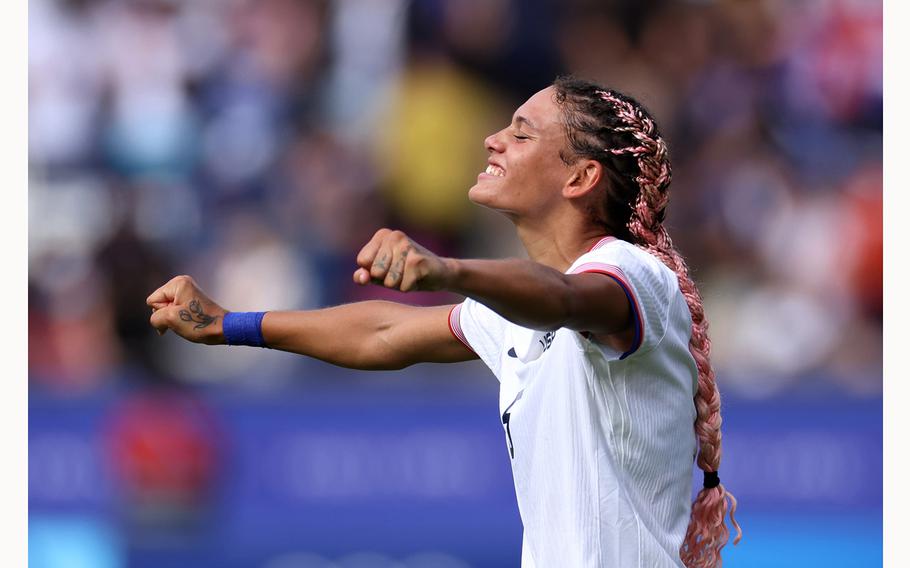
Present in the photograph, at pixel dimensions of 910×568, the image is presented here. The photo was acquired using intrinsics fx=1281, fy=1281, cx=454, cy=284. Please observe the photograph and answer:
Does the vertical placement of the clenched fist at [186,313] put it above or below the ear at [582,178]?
below

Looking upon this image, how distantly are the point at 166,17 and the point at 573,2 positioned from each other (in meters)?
2.78

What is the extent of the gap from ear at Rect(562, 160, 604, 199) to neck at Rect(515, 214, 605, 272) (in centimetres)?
8

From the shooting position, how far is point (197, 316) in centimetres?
366

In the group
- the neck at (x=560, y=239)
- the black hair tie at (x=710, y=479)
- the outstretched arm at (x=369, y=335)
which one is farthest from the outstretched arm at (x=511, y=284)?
the outstretched arm at (x=369, y=335)

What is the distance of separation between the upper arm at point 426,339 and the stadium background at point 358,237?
3.38m

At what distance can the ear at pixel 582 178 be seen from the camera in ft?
11.2

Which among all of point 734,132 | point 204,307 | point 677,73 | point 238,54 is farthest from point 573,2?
point 204,307

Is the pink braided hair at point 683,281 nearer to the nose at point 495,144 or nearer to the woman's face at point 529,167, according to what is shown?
the woman's face at point 529,167

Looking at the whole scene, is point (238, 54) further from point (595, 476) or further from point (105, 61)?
point (595, 476)

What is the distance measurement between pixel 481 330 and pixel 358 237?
4609mm

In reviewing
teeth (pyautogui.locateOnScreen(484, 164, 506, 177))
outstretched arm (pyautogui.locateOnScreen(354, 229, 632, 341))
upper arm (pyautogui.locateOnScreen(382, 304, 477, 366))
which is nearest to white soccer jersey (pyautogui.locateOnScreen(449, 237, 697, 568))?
outstretched arm (pyautogui.locateOnScreen(354, 229, 632, 341))

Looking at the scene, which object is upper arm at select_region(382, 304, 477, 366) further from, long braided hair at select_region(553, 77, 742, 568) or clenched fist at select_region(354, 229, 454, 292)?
clenched fist at select_region(354, 229, 454, 292)

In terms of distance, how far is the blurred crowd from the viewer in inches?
322

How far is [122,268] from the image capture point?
8.20 meters
